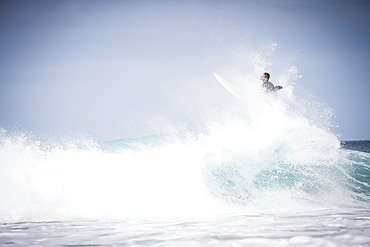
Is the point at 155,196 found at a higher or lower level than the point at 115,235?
higher

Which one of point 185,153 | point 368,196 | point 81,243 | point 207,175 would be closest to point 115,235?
point 81,243

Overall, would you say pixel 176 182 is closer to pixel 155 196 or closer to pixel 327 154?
pixel 155 196

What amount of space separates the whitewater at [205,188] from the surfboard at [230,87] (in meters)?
0.47

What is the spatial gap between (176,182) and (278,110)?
158 inches

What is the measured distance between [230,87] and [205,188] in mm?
5292

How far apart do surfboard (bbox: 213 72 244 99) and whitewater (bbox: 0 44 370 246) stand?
0.47 meters

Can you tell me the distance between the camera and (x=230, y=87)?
10336 millimetres

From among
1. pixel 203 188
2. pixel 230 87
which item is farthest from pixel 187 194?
pixel 230 87

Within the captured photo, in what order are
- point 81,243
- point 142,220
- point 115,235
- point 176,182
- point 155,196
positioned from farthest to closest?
point 176,182
point 155,196
point 142,220
point 115,235
point 81,243

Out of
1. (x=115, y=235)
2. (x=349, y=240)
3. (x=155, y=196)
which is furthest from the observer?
(x=155, y=196)

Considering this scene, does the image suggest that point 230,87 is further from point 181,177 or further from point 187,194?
point 187,194

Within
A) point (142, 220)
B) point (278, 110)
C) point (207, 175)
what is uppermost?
point (278, 110)

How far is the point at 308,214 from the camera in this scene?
4191mm

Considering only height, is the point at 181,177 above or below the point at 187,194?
above
